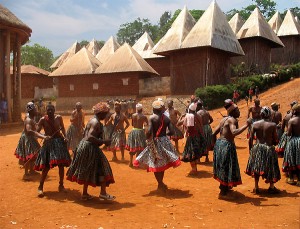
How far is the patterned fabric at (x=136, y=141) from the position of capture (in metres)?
9.40

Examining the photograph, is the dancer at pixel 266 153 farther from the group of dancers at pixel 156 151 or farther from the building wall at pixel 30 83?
the building wall at pixel 30 83

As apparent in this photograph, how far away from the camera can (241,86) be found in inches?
904

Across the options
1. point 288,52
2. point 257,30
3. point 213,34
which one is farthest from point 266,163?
point 288,52

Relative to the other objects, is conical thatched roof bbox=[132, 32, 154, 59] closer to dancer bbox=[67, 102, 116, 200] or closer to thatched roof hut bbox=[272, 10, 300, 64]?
thatched roof hut bbox=[272, 10, 300, 64]

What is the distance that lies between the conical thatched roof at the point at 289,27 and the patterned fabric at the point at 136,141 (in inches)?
1115

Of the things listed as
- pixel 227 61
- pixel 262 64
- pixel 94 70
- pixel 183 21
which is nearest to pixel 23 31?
pixel 94 70

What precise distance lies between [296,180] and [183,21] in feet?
71.3

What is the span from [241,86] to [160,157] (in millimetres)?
17375

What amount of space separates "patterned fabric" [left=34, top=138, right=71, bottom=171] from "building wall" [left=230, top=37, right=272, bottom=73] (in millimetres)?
25035

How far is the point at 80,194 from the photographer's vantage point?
21.9ft

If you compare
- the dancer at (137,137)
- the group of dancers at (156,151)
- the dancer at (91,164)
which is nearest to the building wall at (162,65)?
the dancer at (137,137)

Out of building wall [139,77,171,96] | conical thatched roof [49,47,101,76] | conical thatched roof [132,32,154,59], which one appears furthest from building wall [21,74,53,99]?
building wall [139,77,171,96]

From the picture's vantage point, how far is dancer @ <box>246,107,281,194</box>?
6.35 meters

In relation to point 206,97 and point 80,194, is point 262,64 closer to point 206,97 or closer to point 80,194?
point 206,97
